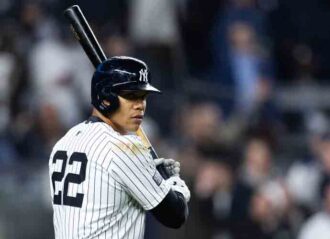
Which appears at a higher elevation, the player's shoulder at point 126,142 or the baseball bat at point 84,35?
the baseball bat at point 84,35

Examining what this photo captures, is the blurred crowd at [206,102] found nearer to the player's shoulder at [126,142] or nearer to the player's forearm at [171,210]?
the player's forearm at [171,210]

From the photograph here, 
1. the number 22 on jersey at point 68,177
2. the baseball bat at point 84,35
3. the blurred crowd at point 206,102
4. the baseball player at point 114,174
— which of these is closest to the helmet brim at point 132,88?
the baseball player at point 114,174

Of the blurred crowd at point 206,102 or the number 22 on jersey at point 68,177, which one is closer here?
the number 22 on jersey at point 68,177

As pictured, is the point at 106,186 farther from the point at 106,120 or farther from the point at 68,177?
the point at 106,120

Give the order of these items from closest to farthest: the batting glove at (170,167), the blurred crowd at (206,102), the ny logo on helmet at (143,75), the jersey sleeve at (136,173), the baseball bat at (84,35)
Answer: the jersey sleeve at (136,173) → the ny logo on helmet at (143,75) → the batting glove at (170,167) → the baseball bat at (84,35) → the blurred crowd at (206,102)

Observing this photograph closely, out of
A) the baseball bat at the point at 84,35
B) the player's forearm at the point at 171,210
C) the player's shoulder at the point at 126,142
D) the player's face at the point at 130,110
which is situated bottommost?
the player's forearm at the point at 171,210

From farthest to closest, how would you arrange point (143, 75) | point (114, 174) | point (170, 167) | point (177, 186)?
point (170, 167)
point (177, 186)
point (143, 75)
point (114, 174)

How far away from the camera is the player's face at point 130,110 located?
6.37 metres

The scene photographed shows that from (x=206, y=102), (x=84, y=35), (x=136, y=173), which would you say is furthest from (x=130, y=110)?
(x=206, y=102)

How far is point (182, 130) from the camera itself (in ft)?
41.7

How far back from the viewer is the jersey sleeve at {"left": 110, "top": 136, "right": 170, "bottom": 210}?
630cm

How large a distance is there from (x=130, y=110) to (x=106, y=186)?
1.28 ft

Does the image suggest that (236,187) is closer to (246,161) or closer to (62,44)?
(246,161)

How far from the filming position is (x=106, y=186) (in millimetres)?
6316
